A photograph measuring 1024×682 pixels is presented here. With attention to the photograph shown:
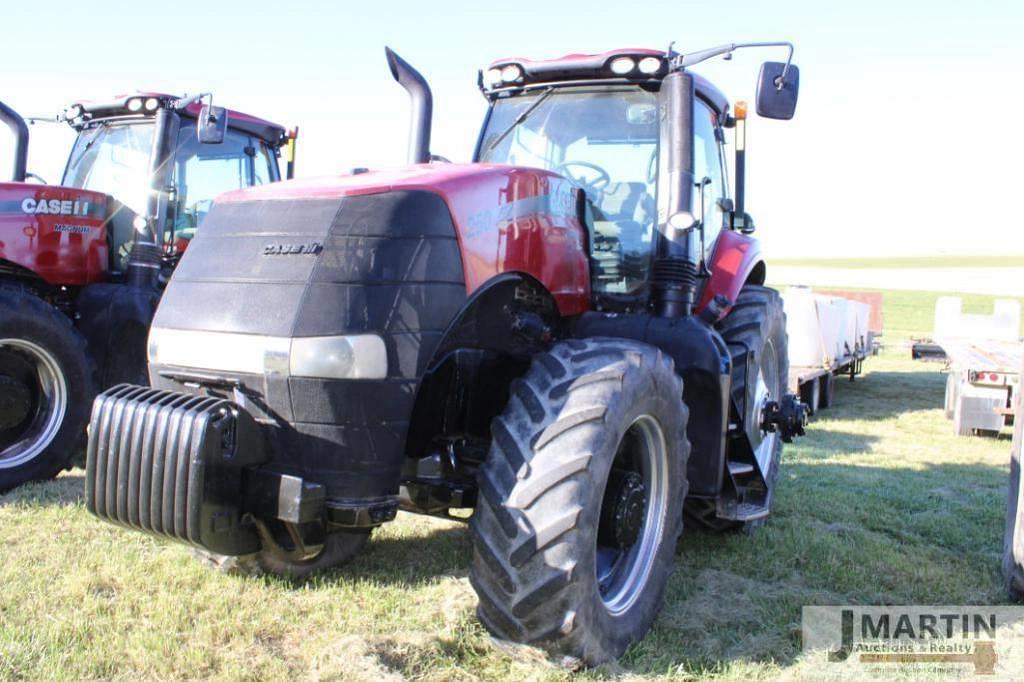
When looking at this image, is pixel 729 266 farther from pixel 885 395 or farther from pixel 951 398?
pixel 885 395

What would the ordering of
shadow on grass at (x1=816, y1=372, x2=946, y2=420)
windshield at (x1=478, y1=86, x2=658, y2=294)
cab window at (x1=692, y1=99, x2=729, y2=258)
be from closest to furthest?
windshield at (x1=478, y1=86, x2=658, y2=294), cab window at (x1=692, y1=99, x2=729, y2=258), shadow on grass at (x1=816, y1=372, x2=946, y2=420)

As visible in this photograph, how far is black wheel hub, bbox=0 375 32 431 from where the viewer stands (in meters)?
5.42

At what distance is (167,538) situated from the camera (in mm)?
2934

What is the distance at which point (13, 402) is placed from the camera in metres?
5.48

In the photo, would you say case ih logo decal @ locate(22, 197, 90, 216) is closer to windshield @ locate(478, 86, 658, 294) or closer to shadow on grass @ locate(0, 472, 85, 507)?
shadow on grass @ locate(0, 472, 85, 507)

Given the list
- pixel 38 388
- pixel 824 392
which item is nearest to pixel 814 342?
pixel 824 392

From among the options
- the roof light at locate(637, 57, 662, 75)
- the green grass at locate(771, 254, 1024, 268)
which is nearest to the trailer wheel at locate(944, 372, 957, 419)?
the roof light at locate(637, 57, 662, 75)

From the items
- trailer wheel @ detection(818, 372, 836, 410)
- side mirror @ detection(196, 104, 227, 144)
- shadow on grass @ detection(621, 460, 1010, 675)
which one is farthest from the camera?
trailer wheel @ detection(818, 372, 836, 410)

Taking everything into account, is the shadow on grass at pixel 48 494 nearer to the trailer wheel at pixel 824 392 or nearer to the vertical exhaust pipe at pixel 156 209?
the vertical exhaust pipe at pixel 156 209

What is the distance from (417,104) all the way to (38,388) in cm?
325

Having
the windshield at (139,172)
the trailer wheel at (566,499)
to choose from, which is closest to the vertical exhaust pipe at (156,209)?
the windshield at (139,172)

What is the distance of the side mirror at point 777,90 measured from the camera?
12.6 feet

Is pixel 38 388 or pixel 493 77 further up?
pixel 493 77

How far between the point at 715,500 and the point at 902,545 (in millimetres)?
1482
